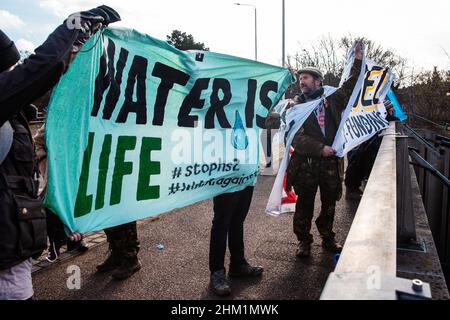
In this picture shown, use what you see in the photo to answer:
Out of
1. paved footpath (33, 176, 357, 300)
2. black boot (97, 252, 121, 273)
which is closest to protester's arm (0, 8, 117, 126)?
paved footpath (33, 176, 357, 300)

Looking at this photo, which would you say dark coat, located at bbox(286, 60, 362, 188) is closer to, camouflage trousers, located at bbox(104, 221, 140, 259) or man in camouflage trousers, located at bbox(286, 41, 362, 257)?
man in camouflage trousers, located at bbox(286, 41, 362, 257)

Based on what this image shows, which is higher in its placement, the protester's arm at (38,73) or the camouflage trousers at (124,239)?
the protester's arm at (38,73)

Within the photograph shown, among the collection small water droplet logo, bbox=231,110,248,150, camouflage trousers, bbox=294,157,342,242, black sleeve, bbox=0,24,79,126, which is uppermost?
black sleeve, bbox=0,24,79,126

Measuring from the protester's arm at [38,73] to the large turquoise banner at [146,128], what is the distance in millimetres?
497

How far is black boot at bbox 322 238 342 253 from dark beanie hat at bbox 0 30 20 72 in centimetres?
375

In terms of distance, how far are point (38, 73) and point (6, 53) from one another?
0.72 feet

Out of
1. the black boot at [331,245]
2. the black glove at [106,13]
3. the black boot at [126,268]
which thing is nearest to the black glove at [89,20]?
the black glove at [106,13]

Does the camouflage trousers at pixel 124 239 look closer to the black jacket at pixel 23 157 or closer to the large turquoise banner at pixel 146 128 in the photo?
the large turquoise banner at pixel 146 128

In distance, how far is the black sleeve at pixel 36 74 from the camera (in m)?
1.64

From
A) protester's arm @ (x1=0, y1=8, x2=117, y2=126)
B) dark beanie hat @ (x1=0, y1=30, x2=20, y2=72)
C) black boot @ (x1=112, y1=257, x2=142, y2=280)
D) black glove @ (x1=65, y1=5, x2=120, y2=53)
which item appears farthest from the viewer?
black boot @ (x1=112, y1=257, x2=142, y2=280)

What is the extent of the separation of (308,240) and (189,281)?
1.46 m

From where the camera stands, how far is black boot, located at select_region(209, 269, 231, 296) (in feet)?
11.2

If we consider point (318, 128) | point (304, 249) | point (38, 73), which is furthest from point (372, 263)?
point (318, 128)
